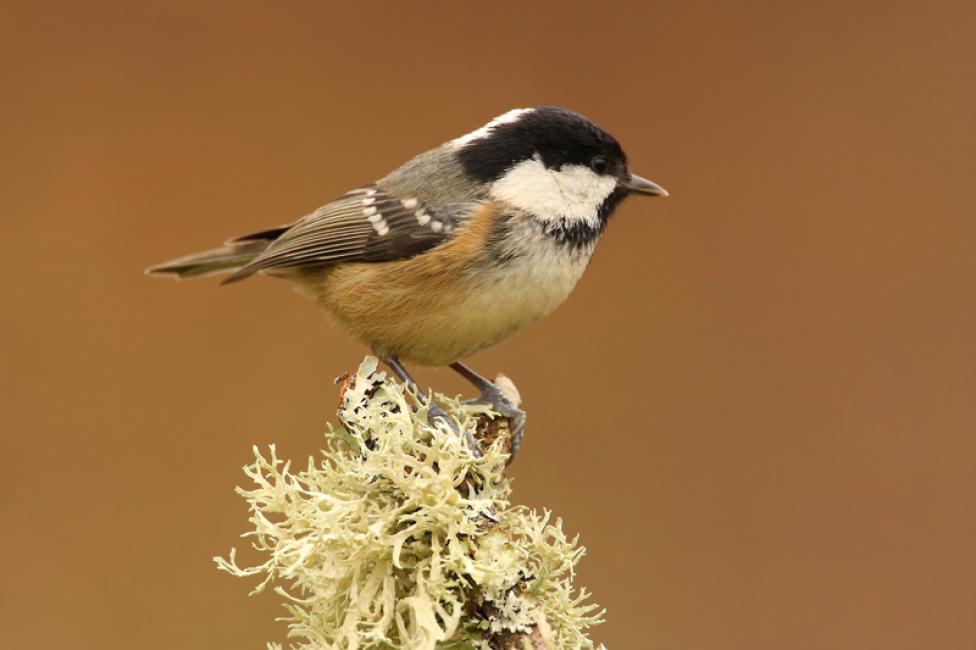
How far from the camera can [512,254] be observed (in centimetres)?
146

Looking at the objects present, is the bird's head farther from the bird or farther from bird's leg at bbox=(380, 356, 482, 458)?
bird's leg at bbox=(380, 356, 482, 458)

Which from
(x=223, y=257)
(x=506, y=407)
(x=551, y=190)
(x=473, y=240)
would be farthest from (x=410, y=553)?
(x=223, y=257)

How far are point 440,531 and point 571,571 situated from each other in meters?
0.15

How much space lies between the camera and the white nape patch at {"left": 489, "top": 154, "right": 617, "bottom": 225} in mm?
1504

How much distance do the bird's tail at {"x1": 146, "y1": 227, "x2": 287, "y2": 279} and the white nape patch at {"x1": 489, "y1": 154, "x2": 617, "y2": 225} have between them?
58cm

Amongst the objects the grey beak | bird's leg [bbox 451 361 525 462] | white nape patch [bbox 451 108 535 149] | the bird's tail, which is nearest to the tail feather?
the bird's tail

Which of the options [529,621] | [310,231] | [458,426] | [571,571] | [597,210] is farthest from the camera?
[310,231]

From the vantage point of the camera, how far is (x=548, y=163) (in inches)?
60.2

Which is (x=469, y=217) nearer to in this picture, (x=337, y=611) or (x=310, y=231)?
(x=310, y=231)

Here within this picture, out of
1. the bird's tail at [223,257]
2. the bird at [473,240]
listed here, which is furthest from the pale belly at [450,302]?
the bird's tail at [223,257]

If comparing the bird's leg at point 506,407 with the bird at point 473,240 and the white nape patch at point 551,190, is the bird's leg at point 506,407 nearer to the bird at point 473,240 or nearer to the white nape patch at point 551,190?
the bird at point 473,240

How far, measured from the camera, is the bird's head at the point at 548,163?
1518 mm

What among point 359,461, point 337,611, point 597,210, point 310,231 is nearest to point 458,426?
point 359,461

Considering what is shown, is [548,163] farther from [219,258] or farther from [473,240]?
[219,258]
